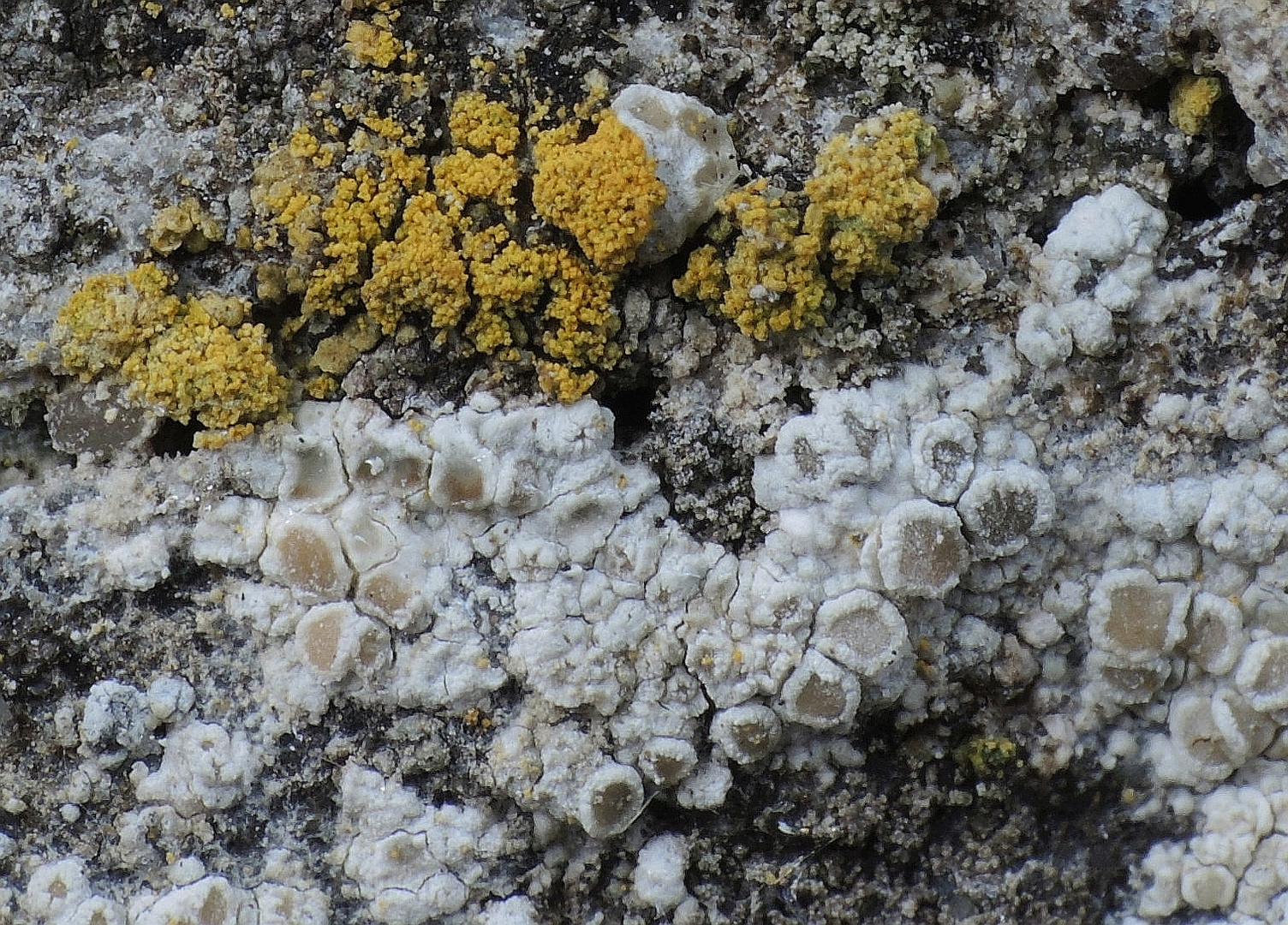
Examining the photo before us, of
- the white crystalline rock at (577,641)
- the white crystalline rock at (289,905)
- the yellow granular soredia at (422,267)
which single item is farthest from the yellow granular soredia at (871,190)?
the white crystalline rock at (289,905)

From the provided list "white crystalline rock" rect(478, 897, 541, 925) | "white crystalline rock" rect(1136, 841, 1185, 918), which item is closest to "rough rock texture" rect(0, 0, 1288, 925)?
"white crystalline rock" rect(478, 897, 541, 925)

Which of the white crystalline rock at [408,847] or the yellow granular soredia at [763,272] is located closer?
the yellow granular soredia at [763,272]

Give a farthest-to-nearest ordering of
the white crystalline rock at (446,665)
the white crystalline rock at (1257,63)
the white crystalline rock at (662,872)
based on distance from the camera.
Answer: the white crystalline rock at (662,872) < the white crystalline rock at (446,665) < the white crystalline rock at (1257,63)

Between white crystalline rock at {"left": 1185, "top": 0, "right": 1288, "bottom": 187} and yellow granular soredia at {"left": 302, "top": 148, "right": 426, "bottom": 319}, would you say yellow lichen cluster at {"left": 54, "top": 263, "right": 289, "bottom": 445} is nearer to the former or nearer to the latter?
yellow granular soredia at {"left": 302, "top": 148, "right": 426, "bottom": 319}

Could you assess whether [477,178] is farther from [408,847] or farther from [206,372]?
[408,847]

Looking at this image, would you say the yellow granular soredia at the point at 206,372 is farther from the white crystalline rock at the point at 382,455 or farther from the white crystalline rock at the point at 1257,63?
the white crystalline rock at the point at 1257,63

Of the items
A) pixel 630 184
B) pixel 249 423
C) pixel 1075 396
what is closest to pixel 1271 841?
pixel 1075 396
